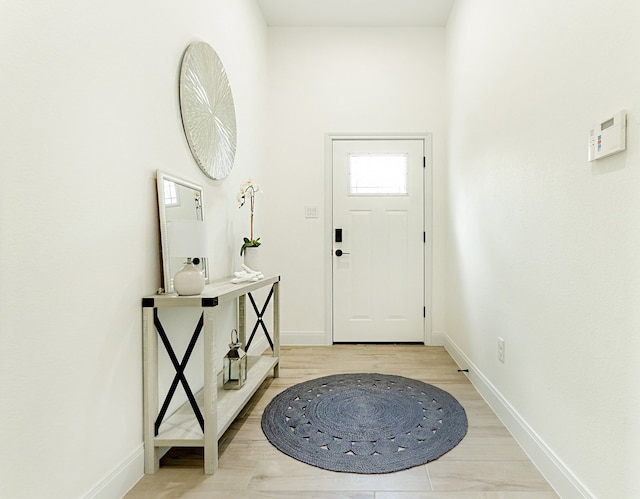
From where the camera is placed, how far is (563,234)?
1.46 meters

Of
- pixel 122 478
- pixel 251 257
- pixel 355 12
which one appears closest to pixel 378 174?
pixel 355 12

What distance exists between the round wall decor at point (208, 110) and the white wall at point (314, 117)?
114 centimetres

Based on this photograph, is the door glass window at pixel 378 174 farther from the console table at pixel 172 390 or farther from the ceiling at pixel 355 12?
the console table at pixel 172 390

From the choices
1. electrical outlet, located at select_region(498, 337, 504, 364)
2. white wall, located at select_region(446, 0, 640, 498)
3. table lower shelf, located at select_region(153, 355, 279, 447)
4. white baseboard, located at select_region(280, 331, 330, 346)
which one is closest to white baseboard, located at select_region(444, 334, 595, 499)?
white wall, located at select_region(446, 0, 640, 498)

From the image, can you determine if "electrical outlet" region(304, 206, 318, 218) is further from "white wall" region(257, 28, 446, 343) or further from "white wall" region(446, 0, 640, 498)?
"white wall" region(446, 0, 640, 498)

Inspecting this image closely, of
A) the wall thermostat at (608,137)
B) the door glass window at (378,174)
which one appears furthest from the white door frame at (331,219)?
the wall thermostat at (608,137)

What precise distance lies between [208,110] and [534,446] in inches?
90.6

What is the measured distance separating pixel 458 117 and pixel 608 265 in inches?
87.3

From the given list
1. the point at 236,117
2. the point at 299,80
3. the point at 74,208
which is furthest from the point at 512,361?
the point at 299,80

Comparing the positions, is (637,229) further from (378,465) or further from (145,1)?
(145,1)

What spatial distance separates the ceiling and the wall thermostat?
2682mm

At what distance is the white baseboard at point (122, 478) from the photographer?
1314mm

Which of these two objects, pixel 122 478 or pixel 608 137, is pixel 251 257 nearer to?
pixel 122 478

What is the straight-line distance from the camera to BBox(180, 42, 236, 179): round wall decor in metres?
1.94
